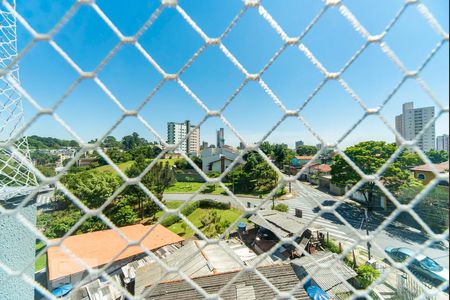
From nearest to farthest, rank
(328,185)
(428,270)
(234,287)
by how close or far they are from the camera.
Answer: (234,287) < (428,270) < (328,185)

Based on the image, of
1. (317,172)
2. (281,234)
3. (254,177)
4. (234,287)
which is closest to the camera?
(234,287)

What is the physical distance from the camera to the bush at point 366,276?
396 centimetres

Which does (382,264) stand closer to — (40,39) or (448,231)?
(448,231)

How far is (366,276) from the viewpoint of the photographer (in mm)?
4070

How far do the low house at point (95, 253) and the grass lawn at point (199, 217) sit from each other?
163 cm

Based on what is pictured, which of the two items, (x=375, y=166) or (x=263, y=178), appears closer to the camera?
(x=375, y=166)

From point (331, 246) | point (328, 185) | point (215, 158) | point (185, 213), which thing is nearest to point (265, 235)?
point (331, 246)

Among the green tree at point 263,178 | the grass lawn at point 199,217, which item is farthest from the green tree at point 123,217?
the green tree at point 263,178

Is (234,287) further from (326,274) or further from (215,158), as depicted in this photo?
(215,158)

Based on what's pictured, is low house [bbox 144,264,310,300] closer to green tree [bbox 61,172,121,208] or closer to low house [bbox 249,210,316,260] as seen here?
low house [bbox 249,210,316,260]

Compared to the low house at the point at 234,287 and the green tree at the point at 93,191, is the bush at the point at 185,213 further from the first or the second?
the low house at the point at 234,287

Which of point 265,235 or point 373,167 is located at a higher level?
point 373,167

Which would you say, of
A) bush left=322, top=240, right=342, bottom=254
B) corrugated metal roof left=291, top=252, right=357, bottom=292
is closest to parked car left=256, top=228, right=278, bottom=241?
bush left=322, top=240, right=342, bottom=254

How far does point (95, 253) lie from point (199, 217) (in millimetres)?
4553
